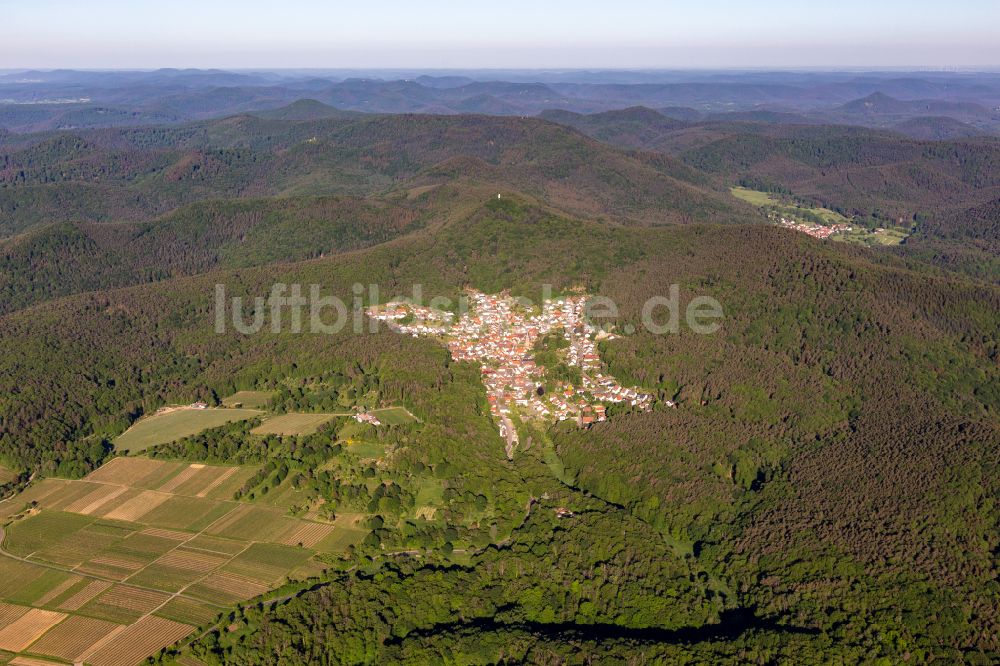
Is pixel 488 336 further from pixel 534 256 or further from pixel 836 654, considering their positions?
pixel 836 654

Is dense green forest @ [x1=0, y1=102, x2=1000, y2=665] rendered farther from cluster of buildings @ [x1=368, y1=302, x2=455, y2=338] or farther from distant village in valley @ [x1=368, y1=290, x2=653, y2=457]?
cluster of buildings @ [x1=368, y1=302, x2=455, y2=338]

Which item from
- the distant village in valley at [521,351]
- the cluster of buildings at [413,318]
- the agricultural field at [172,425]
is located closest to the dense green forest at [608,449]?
the distant village in valley at [521,351]

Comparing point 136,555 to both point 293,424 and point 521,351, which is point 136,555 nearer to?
point 293,424

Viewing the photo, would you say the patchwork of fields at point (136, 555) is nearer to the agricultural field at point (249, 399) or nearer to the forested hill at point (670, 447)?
the forested hill at point (670, 447)

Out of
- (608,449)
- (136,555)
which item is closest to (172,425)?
(136,555)

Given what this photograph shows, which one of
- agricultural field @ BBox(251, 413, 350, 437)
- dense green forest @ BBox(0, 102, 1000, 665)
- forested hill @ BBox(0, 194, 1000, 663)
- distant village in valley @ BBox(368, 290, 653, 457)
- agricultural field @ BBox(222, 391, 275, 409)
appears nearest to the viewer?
forested hill @ BBox(0, 194, 1000, 663)

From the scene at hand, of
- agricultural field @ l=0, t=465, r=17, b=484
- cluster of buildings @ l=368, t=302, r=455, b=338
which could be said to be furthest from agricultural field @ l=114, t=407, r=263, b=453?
cluster of buildings @ l=368, t=302, r=455, b=338
